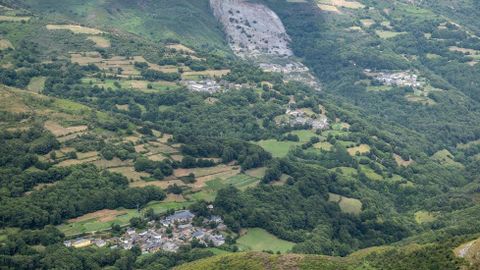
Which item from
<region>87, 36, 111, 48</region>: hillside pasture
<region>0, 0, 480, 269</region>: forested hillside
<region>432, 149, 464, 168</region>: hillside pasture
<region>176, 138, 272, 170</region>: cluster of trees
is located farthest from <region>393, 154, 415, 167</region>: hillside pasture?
<region>87, 36, 111, 48</region>: hillside pasture

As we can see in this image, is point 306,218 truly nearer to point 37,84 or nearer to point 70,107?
point 70,107

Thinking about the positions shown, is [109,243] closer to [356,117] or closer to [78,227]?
[78,227]

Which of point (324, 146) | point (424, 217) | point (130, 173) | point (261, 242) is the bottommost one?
point (324, 146)

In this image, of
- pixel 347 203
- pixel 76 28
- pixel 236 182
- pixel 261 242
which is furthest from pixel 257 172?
pixel 76 28

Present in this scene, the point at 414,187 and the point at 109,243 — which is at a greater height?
the point at 109,243

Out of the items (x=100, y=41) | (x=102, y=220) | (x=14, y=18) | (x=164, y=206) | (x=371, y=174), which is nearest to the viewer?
(x=102, y=220)

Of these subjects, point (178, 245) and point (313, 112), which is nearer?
point (178, 245)

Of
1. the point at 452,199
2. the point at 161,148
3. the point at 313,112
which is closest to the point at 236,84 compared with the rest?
the point at 313,112

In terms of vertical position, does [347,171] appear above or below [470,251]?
below
